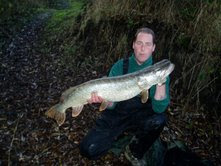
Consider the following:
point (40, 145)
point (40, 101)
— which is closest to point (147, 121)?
point (40, 145)

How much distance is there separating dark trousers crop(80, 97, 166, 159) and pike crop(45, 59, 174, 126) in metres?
0.62

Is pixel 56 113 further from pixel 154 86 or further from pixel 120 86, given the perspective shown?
pixel 154 86

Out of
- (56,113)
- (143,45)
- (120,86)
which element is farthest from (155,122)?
(56,113)

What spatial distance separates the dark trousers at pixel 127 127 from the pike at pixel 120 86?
24.5 inches

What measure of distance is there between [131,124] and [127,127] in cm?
7

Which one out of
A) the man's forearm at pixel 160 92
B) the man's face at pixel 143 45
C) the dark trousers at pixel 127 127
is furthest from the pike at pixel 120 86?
the dark trousers at pixel 127 127

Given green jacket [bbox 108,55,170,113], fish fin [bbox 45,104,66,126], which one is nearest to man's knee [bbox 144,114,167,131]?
green jacket [bbox 108,55,170,113]

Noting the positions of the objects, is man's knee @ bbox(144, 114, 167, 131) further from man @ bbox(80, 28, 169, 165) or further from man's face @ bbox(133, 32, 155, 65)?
man's face @ bbox(133, 32, 155, 65)

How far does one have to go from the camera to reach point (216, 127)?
534 centimetres

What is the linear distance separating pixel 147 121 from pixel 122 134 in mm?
637

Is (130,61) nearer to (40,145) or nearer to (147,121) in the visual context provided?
(147,121)

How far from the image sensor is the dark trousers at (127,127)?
445cm

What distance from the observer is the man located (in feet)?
14.5

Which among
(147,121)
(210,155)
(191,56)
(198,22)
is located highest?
(198,22)
